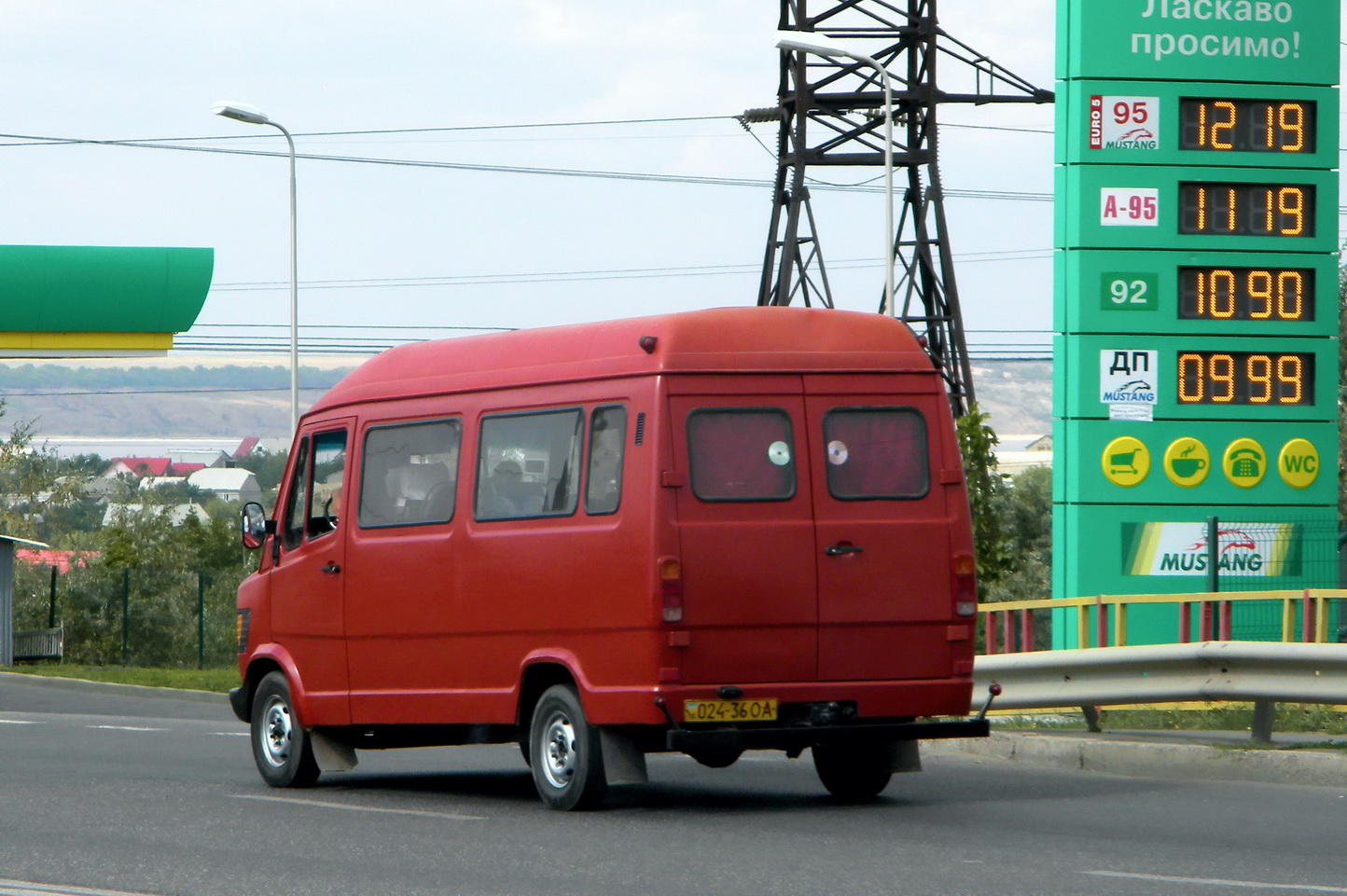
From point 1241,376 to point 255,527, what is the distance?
430 inches

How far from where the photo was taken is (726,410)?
1118 cm

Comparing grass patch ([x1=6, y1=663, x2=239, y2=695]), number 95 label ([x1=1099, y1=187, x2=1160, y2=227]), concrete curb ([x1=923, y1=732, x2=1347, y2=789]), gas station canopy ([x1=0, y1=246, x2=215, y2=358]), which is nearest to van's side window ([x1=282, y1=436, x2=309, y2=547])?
concrete curb ([x1=923, y1=732, x2=1347, y2=789])

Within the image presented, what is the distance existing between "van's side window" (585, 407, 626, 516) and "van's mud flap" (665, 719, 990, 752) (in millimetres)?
1268

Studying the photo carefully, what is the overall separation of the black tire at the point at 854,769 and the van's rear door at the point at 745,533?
3.45ft

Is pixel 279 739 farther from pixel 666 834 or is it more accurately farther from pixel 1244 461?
pixel 1244 461

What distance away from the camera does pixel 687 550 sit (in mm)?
10867

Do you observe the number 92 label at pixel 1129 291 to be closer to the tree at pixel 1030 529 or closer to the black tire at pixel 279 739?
the black tire at pixel 279 739

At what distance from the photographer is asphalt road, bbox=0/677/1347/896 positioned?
8.47m

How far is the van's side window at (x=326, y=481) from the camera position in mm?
13203

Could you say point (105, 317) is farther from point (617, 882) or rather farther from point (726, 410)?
point (617, 882)

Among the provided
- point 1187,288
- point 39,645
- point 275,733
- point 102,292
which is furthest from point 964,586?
point 39,645

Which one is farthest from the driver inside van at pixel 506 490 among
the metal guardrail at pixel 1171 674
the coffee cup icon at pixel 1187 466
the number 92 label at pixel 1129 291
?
the coffee cup icon at pixel 1187 466

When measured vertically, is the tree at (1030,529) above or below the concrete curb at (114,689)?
above

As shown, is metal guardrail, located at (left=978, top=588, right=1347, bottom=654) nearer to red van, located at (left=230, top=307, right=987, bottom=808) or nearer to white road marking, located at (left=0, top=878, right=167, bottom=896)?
red van, located at (left=230, top=307, right=987, bottom=808)
